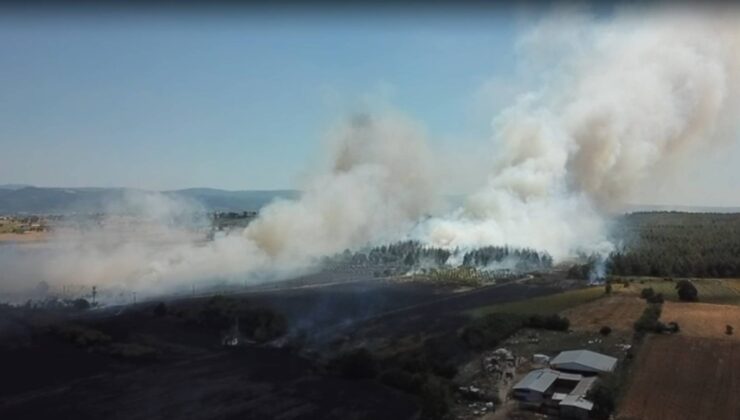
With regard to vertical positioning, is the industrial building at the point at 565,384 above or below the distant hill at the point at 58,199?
below

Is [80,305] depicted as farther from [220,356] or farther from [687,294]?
[687,294]

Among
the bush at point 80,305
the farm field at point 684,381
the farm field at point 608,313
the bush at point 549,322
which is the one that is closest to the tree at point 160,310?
the bush at point 80,305

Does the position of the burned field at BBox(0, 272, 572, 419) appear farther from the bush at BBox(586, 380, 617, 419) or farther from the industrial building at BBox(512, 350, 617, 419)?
the bush at BBox(586, 380, 617, 419)

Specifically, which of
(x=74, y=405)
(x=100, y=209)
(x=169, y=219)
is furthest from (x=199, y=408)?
(x=100, y=209)

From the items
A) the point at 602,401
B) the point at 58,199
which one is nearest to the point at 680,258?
the point at 602,401

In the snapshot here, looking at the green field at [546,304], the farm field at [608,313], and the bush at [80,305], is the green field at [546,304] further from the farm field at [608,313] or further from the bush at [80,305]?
the bush at [80,305]
